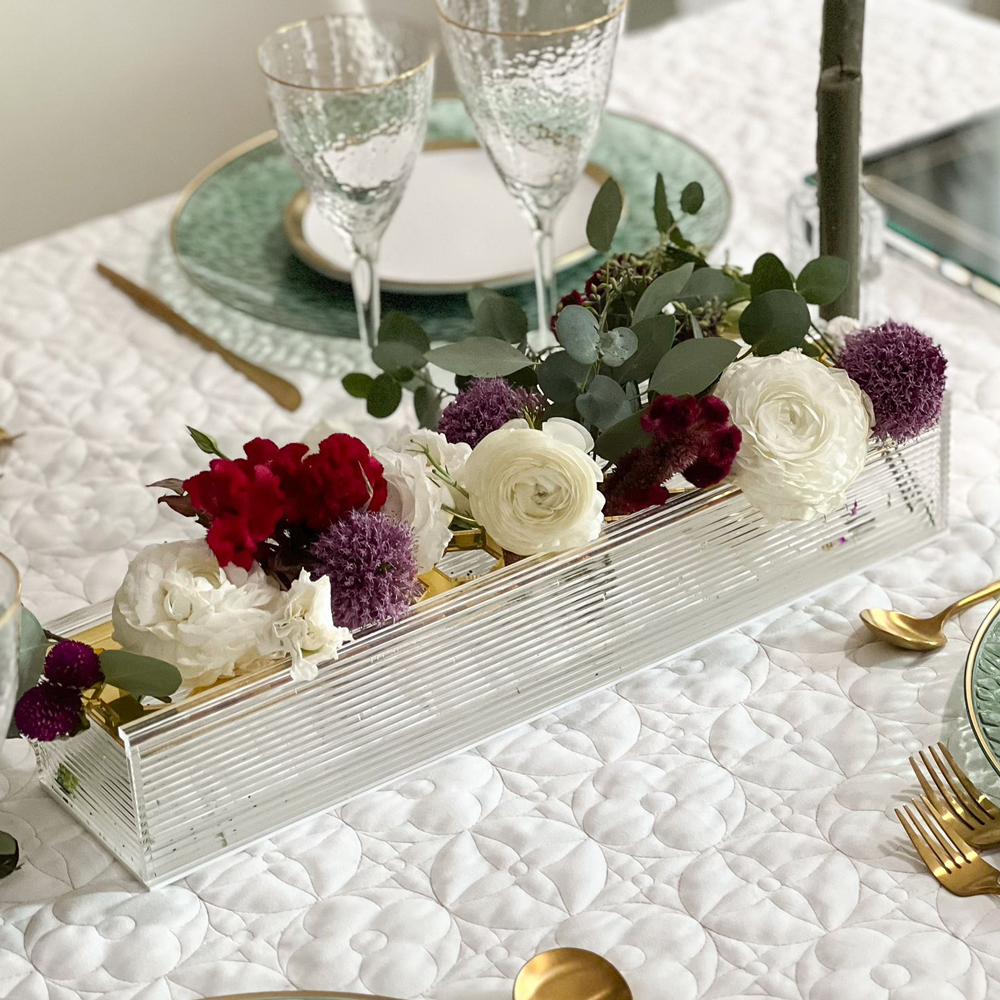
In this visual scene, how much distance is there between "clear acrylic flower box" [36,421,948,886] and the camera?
507 mm

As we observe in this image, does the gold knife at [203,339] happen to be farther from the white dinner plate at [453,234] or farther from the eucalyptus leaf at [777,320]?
the eucalyptus leaf at [777,320]

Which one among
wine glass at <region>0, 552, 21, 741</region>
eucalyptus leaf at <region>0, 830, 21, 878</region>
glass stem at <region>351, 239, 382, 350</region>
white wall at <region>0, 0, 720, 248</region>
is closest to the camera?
wine glass at <region>0, 552, 21, 741</region>

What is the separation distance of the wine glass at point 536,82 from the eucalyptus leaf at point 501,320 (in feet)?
→ 0.52

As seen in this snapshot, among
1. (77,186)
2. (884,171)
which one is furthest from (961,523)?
(77,186)

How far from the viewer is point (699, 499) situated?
23.0 inches

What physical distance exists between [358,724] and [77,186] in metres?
1.42

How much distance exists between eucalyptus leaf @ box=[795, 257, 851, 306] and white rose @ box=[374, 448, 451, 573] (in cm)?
22

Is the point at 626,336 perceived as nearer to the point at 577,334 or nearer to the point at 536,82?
the point at 577,334

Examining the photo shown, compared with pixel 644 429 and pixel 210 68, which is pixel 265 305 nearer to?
pixel 644 429

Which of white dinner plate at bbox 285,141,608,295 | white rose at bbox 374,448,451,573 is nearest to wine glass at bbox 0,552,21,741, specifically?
white rose at bbox 374,448,451,573

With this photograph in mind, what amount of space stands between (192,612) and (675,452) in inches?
8.1

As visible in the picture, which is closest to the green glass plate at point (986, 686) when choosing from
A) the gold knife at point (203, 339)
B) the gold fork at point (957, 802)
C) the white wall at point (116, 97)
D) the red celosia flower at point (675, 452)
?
the gold fork at point (957, 802)

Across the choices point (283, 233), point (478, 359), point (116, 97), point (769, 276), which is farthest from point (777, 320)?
point (116, 97)

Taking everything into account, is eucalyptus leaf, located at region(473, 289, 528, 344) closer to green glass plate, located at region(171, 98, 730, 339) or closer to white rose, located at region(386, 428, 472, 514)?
white rose, located at region(386, 428, 472, 514)
